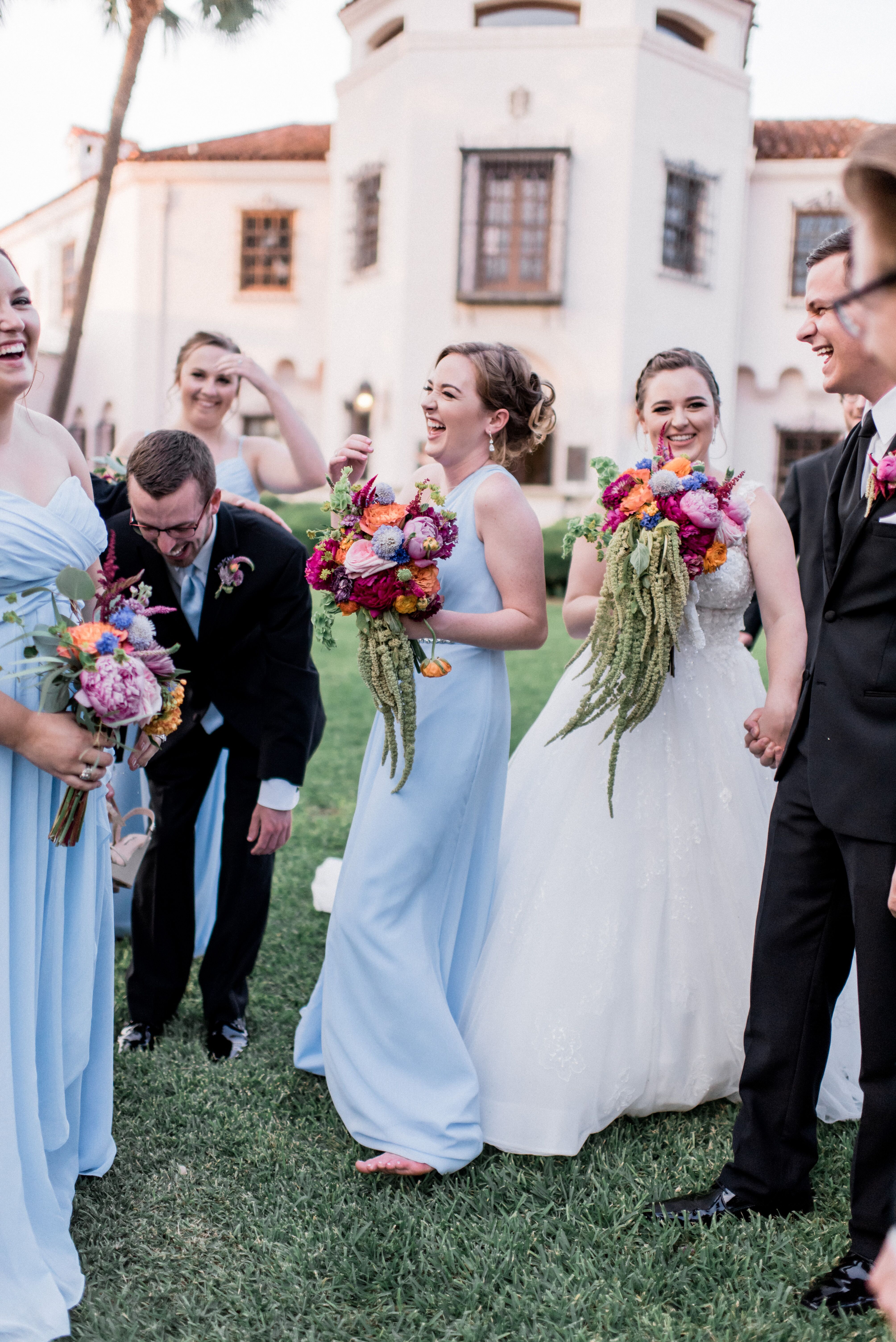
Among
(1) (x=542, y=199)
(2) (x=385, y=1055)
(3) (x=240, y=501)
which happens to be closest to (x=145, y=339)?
(1) (x=542, y=199)

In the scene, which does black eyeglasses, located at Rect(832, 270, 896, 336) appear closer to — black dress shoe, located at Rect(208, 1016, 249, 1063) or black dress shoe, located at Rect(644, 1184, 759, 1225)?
black dress shoe, located at Rect(644, 1184, 759, 1225)

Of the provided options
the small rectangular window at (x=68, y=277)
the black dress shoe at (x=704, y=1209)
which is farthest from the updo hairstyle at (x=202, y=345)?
the small rectangular window at (x=68, y=277)

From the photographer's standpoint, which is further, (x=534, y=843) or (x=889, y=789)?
(x=534, y=843)

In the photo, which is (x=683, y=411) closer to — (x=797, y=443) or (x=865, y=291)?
(x=865, y=291)

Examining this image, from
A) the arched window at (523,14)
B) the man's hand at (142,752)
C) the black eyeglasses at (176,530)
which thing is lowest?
the man's hand at (142,752)

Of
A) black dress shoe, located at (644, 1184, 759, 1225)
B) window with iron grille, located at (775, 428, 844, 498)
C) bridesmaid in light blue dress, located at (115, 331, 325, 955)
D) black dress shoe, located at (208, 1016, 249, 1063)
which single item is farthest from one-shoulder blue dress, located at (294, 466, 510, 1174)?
window with iron grille, located at (775, 428, 844, 498)

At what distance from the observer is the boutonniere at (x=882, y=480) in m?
2.61

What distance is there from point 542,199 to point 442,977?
2028cm

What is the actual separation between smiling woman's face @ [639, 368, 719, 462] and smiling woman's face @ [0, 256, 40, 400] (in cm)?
213

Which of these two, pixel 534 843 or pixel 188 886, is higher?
pixel 534 843

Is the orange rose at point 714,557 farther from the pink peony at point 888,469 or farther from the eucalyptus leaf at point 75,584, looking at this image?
the eucalyptus leaf at point 75,584

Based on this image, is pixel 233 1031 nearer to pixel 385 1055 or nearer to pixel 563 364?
pixel 385 1055

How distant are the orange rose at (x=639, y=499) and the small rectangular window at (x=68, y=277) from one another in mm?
28950

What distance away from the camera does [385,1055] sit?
11.2 feet
